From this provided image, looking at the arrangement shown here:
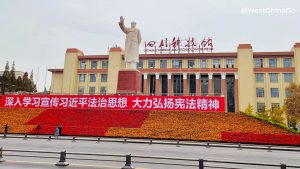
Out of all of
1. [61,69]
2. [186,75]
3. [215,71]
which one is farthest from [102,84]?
[215,71]

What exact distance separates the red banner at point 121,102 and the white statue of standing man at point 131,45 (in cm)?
428

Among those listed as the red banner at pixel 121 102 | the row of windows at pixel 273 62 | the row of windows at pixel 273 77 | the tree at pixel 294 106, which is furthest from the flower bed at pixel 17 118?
the row of windows at pixel 273 62

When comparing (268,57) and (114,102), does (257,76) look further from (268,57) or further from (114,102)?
(114,102)

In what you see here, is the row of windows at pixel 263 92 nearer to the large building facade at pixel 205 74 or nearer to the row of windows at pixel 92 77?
the large building facade at pixel 205 74

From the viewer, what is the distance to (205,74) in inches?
1855

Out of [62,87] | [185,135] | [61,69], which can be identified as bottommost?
[185,135]

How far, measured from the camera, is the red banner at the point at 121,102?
85.8ft

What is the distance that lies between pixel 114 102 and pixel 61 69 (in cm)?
2923

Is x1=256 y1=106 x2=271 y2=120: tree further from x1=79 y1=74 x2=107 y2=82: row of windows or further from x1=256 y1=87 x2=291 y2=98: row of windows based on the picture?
x1=79 y1=74 x2=107 y2=82: row of windows

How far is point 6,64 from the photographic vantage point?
2596 inches

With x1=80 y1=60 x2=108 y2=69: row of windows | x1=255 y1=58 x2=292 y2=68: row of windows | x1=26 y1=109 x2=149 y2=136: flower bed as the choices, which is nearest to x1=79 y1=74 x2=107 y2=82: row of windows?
x1=80 y1=60 x2=108 y2=69: row of windows

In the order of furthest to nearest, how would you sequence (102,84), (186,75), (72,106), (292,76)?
(102,84)
(186,75)
(292,76)
(72,106)

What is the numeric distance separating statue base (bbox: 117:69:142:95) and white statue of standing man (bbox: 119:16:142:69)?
102 cm

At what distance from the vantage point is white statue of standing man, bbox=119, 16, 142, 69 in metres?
29.3
